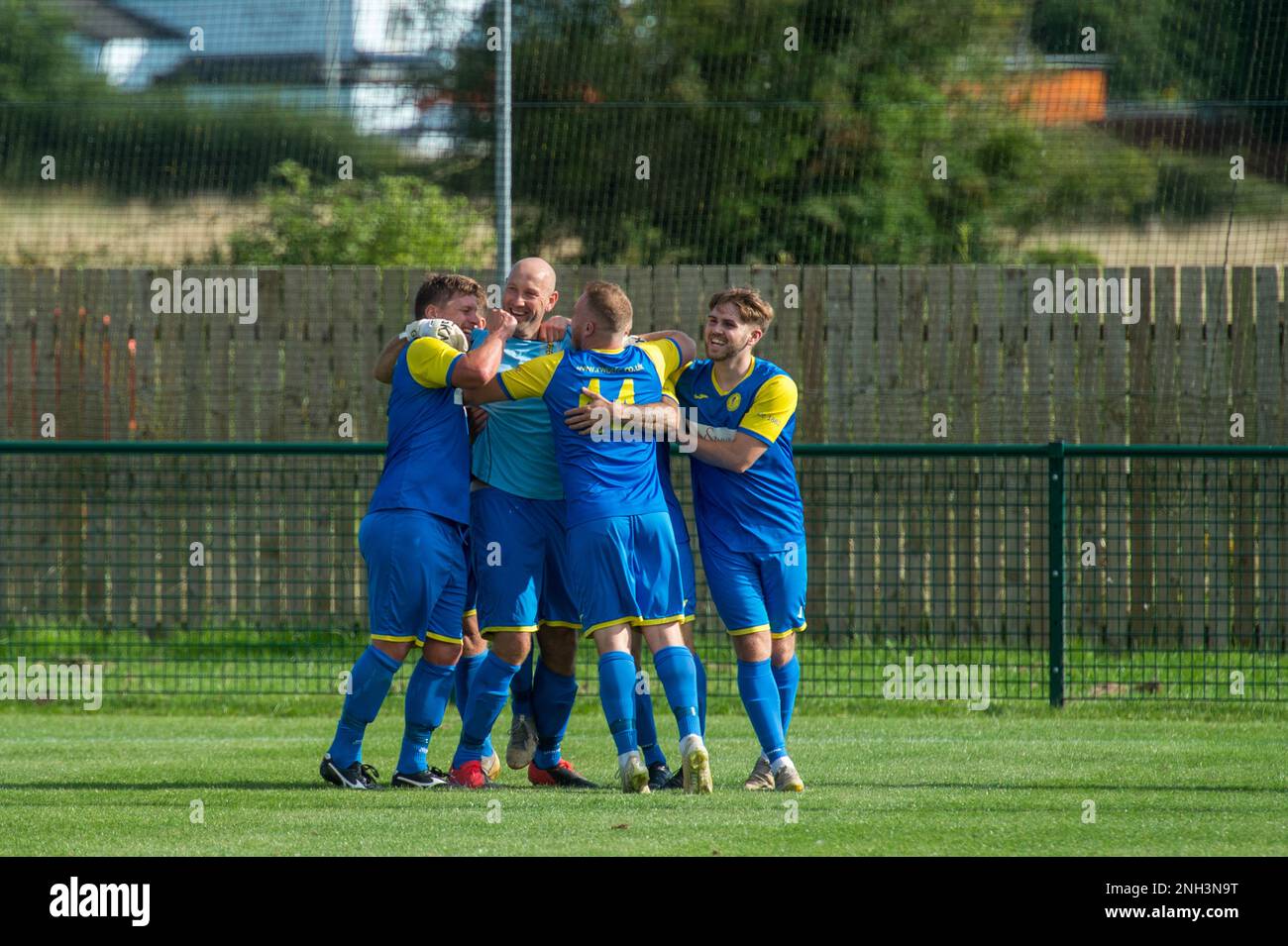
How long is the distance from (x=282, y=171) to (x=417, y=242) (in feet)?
3.81

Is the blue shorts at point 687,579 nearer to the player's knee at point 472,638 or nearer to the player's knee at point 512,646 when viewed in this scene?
the player's knee at point 512,646

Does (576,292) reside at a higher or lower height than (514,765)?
higher

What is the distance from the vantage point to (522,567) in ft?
21.8

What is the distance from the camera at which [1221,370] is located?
10094 mm

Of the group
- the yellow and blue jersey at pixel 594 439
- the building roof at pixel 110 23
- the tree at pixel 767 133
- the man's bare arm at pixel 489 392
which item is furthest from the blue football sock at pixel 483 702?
the building roof at pixel 110 23

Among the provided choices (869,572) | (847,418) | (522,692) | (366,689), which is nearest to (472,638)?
(522,692)

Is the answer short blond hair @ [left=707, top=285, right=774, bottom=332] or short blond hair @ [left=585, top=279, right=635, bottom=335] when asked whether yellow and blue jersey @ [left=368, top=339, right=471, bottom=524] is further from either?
short blond hair @ [left=707, top=285, right=774, bottom=332]

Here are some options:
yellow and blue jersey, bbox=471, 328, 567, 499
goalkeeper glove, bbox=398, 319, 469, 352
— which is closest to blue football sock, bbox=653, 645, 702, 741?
yellow and blue jersey, bbox=471, 328, 567, 499

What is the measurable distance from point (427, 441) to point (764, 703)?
176cm

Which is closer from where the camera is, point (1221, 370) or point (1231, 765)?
point (1231, 765)

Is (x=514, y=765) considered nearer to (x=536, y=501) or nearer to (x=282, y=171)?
(x=536, y=501)

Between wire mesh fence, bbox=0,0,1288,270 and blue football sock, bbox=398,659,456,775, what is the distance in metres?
4.98

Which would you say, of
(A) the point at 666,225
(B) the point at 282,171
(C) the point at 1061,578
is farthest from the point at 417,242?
(C) the point at 1061,578

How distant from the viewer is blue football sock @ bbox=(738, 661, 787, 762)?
251 inches
